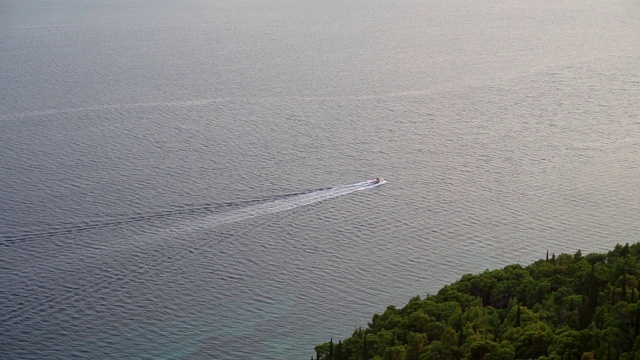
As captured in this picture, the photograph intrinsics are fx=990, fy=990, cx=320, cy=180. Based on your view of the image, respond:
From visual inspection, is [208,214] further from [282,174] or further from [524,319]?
[524,319]

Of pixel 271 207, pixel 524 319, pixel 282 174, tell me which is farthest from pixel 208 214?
pixel 524 319

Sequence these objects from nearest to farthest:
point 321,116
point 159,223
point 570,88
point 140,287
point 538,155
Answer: point 140,287 < point 159,223 < point 538,155 < point 321,116 < point 570,88

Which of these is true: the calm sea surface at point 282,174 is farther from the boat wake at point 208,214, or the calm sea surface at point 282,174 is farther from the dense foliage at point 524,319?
the dense foliage at point 524,319

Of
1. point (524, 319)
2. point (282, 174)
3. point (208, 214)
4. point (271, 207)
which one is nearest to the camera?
point (524, 319)

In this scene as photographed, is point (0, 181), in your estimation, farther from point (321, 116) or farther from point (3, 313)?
point (321, 116)

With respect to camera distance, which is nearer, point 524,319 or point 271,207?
point 524,319

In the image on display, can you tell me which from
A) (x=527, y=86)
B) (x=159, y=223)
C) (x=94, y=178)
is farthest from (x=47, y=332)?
(x=527, y=86)

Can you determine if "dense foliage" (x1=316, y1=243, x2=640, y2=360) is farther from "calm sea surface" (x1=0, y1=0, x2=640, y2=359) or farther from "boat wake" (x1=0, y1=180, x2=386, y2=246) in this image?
"boat wake" (x1=0, y1=180, x2=386, y2=246)
